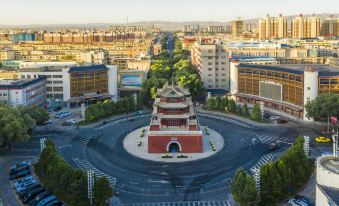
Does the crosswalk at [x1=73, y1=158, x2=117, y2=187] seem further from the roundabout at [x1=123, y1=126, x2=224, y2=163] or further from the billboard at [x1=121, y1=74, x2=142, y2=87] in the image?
the billboard at [x1=121, y1=74, x2=142, y2=87]

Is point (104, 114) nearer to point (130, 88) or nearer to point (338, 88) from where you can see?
point (130, 88)

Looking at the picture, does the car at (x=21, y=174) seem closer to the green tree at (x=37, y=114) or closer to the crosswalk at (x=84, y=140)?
the crosswalk at (x=84, y=140)

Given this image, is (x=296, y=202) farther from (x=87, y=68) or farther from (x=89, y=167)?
(x=87, y=68)

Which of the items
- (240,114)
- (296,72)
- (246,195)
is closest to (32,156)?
(246,195)

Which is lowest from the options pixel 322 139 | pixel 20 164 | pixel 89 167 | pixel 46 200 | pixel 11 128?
pixel 46 200

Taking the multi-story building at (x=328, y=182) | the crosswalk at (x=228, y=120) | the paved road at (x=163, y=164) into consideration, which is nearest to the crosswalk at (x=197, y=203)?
the paved road at (x=163, y=164)

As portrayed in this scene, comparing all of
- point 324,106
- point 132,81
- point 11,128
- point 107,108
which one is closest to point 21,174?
point 11,128
